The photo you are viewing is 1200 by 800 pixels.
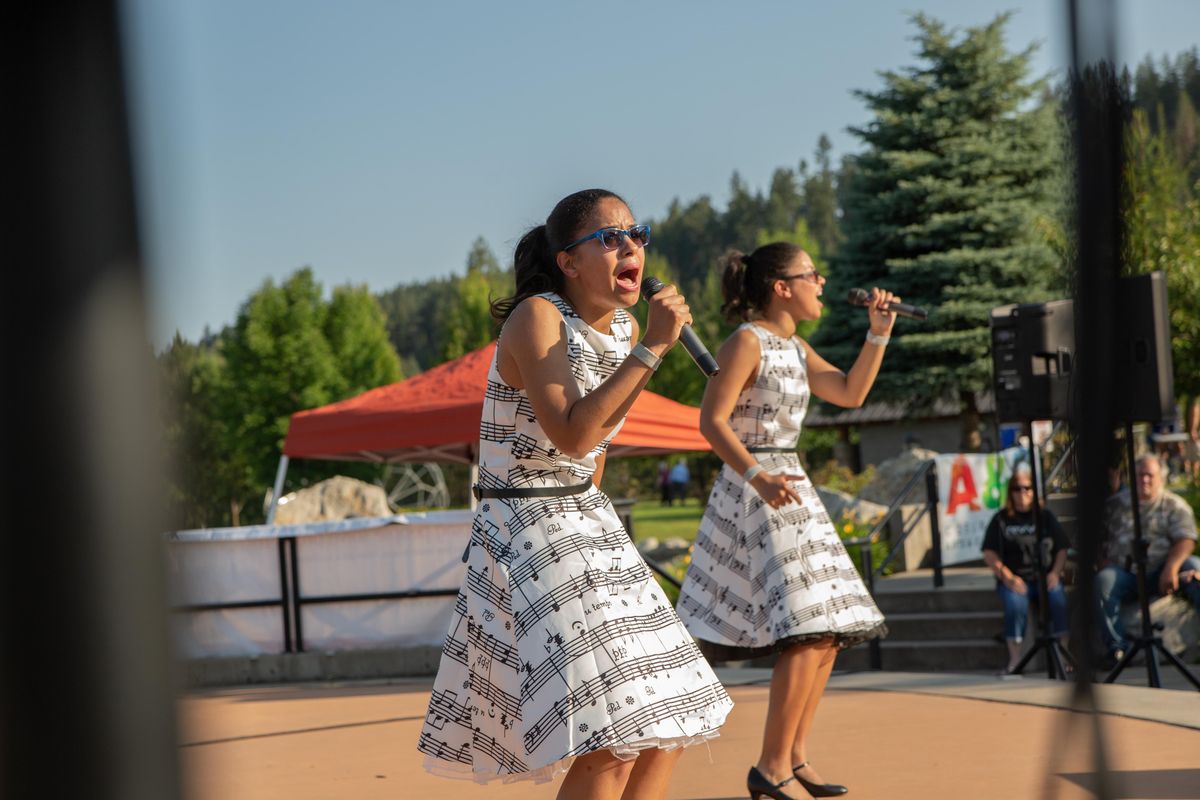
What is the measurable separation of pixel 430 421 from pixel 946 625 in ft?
16.5

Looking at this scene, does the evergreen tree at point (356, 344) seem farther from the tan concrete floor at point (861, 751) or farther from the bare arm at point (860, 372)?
the bare arm at point (860, 372)

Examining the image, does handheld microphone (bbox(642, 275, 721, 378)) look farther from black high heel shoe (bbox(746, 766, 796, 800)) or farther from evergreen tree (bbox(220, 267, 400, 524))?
evergreen tree (bbox(220, 267, 400, 524))

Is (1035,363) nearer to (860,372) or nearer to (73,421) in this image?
(860,372)

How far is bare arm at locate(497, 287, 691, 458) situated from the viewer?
2803 mm

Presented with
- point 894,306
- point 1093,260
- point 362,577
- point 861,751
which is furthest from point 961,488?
point 1093,260

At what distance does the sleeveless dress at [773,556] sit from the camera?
14.7ft

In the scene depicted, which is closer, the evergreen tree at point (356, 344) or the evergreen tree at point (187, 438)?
the evergreen tree at point (187, 438)

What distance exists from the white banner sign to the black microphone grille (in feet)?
35.8

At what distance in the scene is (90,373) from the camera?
0.68 metres

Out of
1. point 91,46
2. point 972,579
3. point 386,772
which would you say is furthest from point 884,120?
point 91,46

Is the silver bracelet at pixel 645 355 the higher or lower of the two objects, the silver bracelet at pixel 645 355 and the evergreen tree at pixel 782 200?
the lower

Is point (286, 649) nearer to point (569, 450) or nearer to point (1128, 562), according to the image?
point (1128, 562)

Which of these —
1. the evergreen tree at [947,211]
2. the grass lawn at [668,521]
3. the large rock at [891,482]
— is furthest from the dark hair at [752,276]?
the evergreen tree at [947,211]

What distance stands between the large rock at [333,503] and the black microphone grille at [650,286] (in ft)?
77.8
